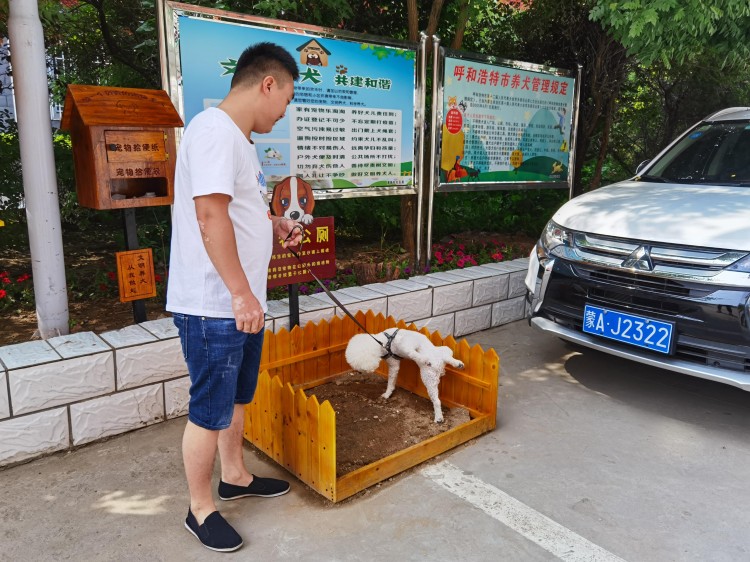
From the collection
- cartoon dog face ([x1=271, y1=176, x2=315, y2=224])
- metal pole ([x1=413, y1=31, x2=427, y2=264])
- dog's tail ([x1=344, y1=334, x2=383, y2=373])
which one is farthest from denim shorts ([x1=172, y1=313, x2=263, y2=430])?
metal pole ([x1=413, y1=31, x2=427, y2=264])

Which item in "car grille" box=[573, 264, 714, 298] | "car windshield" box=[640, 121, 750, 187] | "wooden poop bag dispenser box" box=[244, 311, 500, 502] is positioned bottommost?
"wooden poop bag dispenser box" box=[244, 311, 500, 502]

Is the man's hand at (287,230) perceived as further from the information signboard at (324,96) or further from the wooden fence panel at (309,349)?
the information signboard at (324,96)

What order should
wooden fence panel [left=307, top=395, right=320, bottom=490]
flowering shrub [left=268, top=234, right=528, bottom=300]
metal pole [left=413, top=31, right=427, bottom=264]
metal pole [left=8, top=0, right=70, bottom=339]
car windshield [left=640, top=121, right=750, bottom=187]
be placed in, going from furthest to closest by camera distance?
metal pole [left=413, top=31, right=427, bottom=264]
flowering shrub [left=268, top=234, right=528, bottom=300]
car windshield [left=640, top=121, right=750, bottom=187]
metal pole [left=8, top=0, right=70, bottom=339]
wooden fence panel [left=307, top=395, right=320, bottom=490]

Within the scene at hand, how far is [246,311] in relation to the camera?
201 cm

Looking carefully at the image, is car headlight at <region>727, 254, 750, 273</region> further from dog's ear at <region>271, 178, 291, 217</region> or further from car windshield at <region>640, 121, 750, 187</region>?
dog's ear at <region>271, 178, 291, 217</region>

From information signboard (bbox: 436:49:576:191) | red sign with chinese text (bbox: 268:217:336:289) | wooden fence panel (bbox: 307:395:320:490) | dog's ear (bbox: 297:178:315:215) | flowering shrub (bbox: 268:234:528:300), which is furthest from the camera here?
information signboard (bbox: 436:49:576:191)

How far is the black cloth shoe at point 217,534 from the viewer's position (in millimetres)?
2283

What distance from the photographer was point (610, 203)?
3902mm

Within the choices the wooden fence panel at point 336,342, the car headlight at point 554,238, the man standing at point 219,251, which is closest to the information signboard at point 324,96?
the wooden fence panel at point 336,342

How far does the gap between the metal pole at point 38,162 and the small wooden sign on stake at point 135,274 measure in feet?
1.13

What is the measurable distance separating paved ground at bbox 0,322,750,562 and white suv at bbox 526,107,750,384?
54cm

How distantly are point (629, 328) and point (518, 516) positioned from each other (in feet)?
4.68

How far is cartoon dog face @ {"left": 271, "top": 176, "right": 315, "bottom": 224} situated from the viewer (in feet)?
10.7

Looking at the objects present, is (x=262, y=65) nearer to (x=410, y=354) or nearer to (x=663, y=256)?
(x=410, y=354)
